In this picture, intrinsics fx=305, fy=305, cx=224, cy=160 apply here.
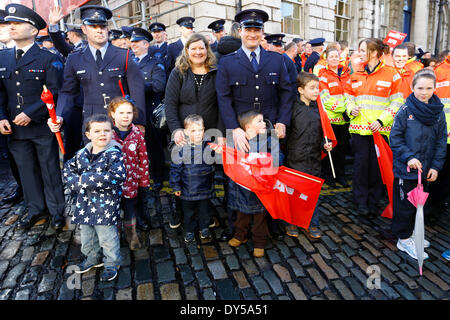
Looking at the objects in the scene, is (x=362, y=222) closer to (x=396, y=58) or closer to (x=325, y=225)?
(x=325, y=225)

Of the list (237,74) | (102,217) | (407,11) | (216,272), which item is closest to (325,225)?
(216,272)

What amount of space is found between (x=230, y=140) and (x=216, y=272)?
4.38 feet

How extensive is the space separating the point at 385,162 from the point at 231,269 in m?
2.39

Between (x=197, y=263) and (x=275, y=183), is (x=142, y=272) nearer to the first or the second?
(x=197, y=263)

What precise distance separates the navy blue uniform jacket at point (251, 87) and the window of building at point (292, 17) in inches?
341

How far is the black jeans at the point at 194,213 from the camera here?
331cm

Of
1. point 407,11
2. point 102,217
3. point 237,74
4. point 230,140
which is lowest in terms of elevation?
point 102,217

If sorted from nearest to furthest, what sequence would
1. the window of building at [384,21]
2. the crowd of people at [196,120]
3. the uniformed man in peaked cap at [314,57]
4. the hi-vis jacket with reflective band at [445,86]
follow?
the crowd of people at [196,120], the hi-vis jacket with reflective band at [445,86], the uniformed man in peaked cap at [314,57], the window of building at [384,21]

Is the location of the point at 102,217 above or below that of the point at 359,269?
above

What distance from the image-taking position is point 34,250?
10.5 feet

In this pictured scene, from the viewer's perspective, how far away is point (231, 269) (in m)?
2.87

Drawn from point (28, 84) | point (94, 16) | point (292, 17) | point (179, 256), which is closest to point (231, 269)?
point (179, 256)

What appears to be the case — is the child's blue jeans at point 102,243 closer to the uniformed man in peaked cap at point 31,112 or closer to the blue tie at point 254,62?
the uniformed man in peaked cap at point 31,112

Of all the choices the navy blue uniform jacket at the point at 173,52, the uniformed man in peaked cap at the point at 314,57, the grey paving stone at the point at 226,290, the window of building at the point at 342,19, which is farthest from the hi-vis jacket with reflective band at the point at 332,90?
the window of building at the point at 342,19
